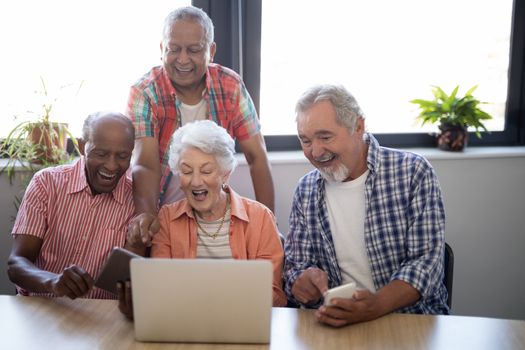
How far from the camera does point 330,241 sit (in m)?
2.18

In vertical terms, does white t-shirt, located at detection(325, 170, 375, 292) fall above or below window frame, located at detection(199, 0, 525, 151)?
below

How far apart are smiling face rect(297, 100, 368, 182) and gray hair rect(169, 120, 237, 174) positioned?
27 cm

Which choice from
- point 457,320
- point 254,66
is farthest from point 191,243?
point 254,66

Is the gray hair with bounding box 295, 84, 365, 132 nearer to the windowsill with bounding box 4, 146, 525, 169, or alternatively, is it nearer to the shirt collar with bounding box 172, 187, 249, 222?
the shirt collar with bounding box 172, 187, 249, 222

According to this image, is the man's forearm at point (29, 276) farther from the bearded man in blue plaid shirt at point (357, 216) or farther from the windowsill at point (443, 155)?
the windowsill at point (443, 155)

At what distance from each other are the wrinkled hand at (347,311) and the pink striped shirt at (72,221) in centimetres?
87

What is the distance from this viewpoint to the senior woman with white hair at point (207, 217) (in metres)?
2.14

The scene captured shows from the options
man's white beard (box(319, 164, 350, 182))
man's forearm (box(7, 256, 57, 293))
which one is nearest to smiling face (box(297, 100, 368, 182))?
man's white beard (box(319, 164, 350, 182))

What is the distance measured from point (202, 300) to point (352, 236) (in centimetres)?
82

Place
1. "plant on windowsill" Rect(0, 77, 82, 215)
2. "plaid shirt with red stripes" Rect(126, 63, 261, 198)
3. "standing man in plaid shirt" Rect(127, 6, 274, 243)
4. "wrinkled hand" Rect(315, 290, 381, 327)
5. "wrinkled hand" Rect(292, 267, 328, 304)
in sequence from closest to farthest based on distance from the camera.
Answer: "wrinkled hand" Rect(315, 290, 381, 327) → "wrinkled hand" Rect(292, 267, 328, 304) → "standing man in plaid shirt" Rect(127, 6, 274, 243) → "plaid shirt with red stripes" Rect(126, 63, 261, 198) → "plant on windowsill" Rect(0, 77, 82, 215)

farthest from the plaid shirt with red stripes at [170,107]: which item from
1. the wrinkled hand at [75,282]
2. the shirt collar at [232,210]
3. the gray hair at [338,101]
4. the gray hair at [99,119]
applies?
the wrinkled hand at [75,282]

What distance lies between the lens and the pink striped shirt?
87.7 inches

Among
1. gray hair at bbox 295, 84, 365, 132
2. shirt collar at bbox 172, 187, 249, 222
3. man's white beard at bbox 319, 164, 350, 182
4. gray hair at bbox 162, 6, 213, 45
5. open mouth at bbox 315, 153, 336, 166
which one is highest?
gray hair at bbox 162, 6, 213, 45

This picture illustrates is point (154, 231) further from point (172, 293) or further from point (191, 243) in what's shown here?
point (172, 293)
